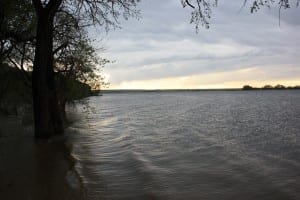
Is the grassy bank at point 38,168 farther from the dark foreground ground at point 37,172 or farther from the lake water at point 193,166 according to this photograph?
the lake water at point 193,166

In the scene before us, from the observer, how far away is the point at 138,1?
19.5 metres

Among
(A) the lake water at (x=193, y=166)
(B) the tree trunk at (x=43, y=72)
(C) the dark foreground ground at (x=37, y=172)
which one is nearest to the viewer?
(C) the dark foreground ground at (x=37, y=172)

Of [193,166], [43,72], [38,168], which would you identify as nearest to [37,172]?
[38,168]

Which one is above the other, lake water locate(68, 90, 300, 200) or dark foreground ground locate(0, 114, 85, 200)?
dark foreground ground locate(0, 114, 85, 200)

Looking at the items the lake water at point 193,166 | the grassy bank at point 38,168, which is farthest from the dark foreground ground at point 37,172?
the lake water at point 193,166

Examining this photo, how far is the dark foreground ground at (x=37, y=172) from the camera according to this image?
38.4 feet

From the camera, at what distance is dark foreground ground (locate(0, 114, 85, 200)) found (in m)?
11.7

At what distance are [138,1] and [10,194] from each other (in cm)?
1094

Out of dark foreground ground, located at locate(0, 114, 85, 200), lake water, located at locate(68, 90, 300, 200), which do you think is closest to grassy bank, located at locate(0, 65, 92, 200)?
dark foreground ground, located at locate(0, 114, 85, 200)

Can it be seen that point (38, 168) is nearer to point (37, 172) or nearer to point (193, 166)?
point (37, 172)

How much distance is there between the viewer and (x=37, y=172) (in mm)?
14594

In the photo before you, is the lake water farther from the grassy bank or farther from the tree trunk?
the tree trunk

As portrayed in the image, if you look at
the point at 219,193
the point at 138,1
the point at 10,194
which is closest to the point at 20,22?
the point at 138,1

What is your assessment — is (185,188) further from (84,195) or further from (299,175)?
(299,175)
